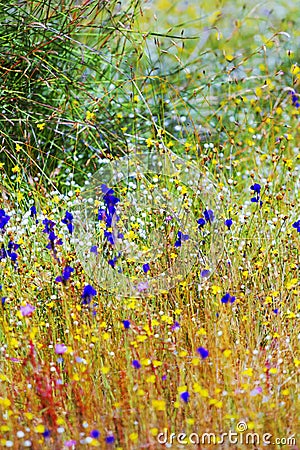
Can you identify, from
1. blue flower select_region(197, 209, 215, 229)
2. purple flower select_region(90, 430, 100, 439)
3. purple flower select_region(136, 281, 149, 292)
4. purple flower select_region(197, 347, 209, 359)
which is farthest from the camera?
blue flower select_region(197, 209, 215, 229)

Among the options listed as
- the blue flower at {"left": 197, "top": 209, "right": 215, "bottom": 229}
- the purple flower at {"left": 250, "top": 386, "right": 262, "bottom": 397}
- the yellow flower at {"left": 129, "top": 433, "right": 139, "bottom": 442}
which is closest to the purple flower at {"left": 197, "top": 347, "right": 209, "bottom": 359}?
the purple flower at {"left": 250, "top": 386, "right": 262, "bottom": 397}

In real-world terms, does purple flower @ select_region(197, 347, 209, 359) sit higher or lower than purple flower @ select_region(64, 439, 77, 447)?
higher

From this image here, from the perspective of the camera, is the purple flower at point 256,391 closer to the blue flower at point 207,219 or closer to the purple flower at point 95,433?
the purple flower at point 95,433

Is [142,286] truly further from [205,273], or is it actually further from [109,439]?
[109,439]

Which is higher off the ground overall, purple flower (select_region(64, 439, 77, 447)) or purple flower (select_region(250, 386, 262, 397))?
purple flower (select_region(250, 386, 262, 397))

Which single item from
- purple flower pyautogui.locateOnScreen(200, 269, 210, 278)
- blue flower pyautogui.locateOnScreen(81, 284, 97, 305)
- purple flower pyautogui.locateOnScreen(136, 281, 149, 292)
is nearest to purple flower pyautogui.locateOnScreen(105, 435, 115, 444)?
blue flower pyautogui.locateOnScreen(81, 284, 97, 305)

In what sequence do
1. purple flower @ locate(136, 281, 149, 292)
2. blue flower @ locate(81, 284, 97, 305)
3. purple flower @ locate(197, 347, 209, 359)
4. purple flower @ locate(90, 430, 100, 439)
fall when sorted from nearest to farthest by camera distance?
purple flower @ locate(90, 430, 100, 439), purple flower @ locate(197, 347, 209, 359), blue flower @ locate(81, 284, 97, 305), purple flower @ locate(136, 281, 149, 292)

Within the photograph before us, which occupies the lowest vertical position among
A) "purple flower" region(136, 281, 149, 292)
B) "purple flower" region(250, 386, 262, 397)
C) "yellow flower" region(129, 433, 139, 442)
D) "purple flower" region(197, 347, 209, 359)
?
"yellow flower" region(129, 433, 139, 442)

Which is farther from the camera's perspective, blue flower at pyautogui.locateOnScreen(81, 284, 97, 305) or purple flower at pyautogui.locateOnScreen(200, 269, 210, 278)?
purple flower at pyautogui.locateOnScreen(200, 269, 210, 278)

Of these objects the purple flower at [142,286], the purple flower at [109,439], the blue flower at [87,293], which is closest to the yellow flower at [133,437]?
the purple flower at [109,439]

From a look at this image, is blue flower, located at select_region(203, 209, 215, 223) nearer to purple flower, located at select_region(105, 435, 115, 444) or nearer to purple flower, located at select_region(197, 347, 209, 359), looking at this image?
purple flower, located at select_region(197, 347, 209, 359)

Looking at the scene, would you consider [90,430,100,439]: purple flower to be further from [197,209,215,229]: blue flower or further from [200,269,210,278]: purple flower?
[197,209,215,229]: blue flower

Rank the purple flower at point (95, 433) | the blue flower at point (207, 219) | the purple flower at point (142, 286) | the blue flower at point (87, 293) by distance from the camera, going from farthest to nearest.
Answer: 1. the blue flower at point (207, 219)
2. the purple flower at point (142, 286)
3. the blue flower at point (87, 293)
4. the purple flower at point (95, 433)

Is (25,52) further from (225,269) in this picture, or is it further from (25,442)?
(25,442)
